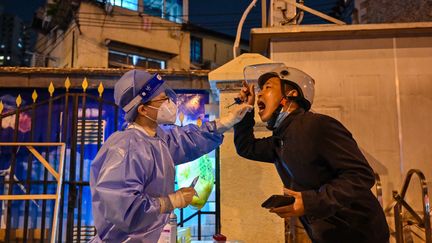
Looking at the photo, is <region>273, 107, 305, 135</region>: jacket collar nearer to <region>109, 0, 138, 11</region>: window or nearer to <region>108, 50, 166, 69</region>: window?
<region>108, 50, 166, 69</region>: window

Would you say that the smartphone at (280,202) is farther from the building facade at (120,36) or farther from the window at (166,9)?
the window at (166,9)

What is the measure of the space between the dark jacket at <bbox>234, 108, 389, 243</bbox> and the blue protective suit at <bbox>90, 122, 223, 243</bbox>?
87 cm

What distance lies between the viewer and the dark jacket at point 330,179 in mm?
1956

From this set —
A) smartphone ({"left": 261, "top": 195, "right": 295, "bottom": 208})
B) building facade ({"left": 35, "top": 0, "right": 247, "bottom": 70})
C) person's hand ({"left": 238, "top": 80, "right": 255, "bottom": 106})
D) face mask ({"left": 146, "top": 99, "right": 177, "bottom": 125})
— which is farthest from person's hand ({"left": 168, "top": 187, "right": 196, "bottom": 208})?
building facade ({"left": 35, "top": 0, "right": 247, "bottom": 70})

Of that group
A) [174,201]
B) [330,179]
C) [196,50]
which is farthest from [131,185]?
[196,50]

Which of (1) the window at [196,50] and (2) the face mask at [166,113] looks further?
(1) the window at [196,50]

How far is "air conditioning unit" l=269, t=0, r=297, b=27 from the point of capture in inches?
196

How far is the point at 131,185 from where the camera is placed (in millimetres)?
2387

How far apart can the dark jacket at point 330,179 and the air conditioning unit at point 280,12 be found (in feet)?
9.22

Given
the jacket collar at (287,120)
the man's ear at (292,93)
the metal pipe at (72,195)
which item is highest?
the man's ear at (292,93)

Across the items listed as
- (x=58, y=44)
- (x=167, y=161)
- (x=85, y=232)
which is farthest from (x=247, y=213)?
(x=58, y=44)

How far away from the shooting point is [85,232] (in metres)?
6.79

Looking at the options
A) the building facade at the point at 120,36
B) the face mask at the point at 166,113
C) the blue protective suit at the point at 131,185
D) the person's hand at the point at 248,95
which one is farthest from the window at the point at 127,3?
the blue protective suit at the point at 131,185

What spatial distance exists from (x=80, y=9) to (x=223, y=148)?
36.6 feet
